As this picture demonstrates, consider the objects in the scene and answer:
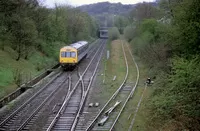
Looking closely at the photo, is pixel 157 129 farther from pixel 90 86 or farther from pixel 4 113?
pixel 90 86

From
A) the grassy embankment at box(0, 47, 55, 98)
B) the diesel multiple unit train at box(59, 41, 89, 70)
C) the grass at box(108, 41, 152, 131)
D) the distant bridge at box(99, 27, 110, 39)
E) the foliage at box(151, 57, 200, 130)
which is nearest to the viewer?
the foliage at box(151, 57, 200, 130)

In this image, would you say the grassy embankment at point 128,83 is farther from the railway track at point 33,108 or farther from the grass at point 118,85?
the railway track at point 33,108

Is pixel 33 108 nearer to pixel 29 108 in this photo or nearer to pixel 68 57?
pixel 29 108

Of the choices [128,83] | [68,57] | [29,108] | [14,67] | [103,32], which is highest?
[68,57]

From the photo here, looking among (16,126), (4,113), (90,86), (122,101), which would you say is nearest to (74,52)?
(90,86)

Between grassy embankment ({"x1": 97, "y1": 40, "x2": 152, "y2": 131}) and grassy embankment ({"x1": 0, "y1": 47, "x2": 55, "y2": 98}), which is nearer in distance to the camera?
grassy embankment ({"x1": 97, "y1": 40, "x2": 152, "y2": 131})

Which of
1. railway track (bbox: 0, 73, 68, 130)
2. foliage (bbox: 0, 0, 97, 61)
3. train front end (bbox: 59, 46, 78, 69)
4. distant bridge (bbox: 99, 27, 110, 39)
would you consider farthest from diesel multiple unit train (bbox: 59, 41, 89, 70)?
distant bridge (bbox: 99, 27, 110, 39)

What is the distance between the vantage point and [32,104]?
67.1ft

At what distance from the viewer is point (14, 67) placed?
31.7 meters

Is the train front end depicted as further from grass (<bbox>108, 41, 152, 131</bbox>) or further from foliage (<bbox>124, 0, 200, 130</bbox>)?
foliage (<bbox>124, 0, 200, 130</bbox>)

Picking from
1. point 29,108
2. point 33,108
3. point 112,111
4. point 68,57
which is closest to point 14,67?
point 68,57

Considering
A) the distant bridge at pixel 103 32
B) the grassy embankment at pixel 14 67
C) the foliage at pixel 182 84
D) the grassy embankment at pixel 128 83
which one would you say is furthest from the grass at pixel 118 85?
the distant bridge at pixel 103 32

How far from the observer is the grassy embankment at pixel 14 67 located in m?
25.0

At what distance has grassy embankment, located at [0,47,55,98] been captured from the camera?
25047 millimetres
